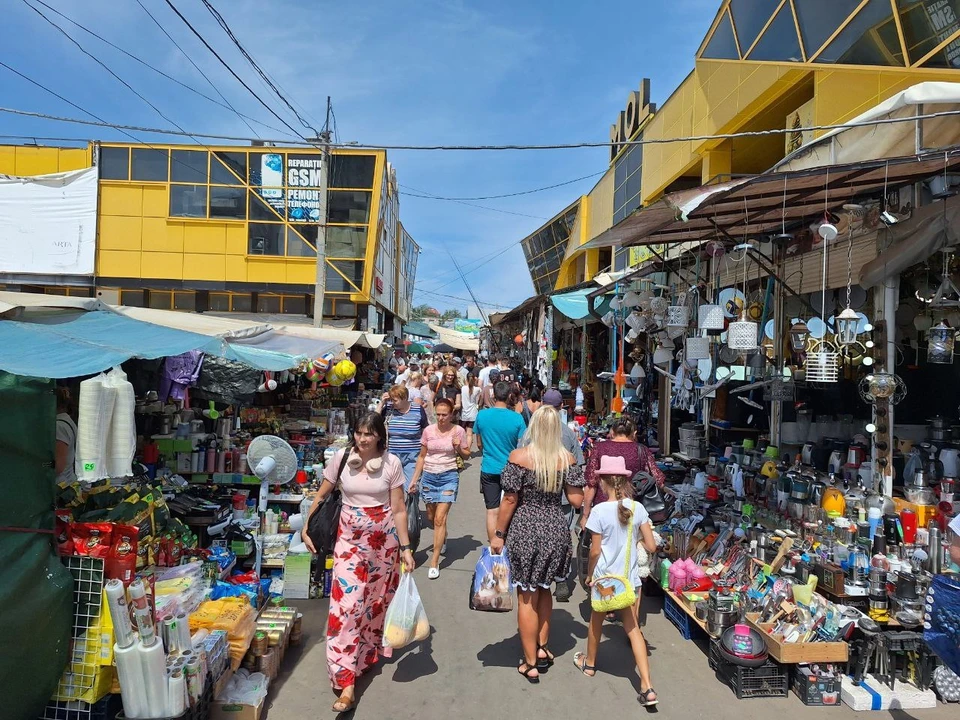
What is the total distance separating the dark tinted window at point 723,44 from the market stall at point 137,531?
28.6 feet

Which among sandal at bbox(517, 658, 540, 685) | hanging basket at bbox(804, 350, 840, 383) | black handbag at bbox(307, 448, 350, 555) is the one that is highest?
hanging basket at bbox(804, 350, 840, 383)

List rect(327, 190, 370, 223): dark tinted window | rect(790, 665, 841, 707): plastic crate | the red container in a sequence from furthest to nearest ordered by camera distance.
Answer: rect(327, 190, 370, 223): dark tinted window, the red container, rect(790, 665, 841, 707): plastic crate

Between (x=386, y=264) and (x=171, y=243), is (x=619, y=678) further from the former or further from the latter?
(x=386, y=264)

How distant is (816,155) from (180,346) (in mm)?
6263

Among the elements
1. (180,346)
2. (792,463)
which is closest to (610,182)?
(792,463)

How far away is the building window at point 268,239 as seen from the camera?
21.9 meters

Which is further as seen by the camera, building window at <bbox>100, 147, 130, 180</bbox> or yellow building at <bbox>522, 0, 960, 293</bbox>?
building window at <bbox>100, 147, 130, 180</bbox>

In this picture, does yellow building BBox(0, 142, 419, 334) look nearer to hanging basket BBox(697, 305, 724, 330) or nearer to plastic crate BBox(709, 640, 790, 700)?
hanging basket BBox(697, 305, 724, 330)

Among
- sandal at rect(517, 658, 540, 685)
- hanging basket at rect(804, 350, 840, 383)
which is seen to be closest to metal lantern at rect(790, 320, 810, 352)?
hanging basket at rect(804, 350, 840, 383)

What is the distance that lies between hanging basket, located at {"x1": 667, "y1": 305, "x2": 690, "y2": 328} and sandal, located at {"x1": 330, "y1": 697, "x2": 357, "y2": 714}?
487cm

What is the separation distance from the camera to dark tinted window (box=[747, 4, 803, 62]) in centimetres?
857

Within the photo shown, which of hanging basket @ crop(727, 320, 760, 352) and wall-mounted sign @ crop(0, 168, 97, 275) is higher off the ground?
wall-mounted sign @ crop(0, 168, 97, 275)

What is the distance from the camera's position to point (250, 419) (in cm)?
982

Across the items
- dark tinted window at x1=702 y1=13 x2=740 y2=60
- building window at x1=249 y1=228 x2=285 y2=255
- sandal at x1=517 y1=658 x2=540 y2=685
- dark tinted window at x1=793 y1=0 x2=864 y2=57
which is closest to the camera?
sandal at x1=517 y1=658 x2=540 y2=685
